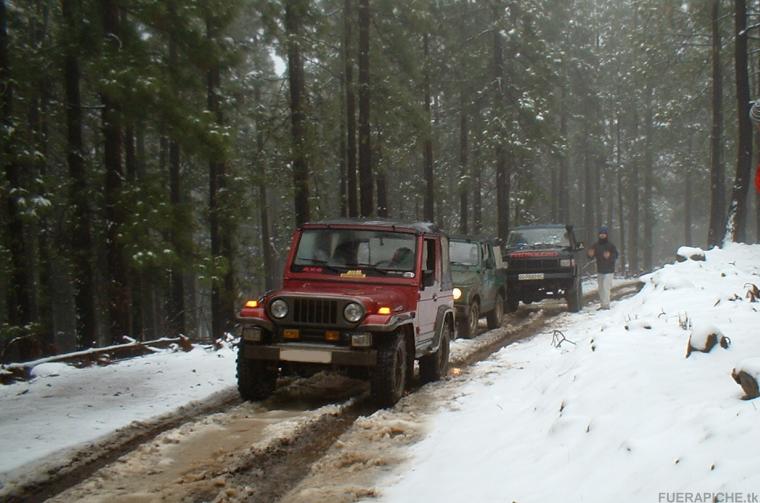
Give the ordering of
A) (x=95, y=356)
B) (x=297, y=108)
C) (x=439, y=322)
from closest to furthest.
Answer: (x=439, y=322)
(x=95, y=356)
(x=297, y=108)

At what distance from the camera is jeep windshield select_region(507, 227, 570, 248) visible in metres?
18.6

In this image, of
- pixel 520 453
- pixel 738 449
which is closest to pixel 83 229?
pixel 520 453

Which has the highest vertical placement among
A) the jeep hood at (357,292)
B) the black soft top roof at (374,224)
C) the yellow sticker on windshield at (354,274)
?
the black soft top roof at (374,224)

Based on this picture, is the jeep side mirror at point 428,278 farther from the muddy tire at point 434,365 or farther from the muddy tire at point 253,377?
the muddy tire at point 253,377

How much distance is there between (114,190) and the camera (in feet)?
40.3

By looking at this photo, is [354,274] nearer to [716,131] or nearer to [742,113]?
[742,113]

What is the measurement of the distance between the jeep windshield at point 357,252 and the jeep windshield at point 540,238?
33.9 ft

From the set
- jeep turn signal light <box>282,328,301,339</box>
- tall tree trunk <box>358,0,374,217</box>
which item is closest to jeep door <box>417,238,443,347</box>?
jeep turn signal light <box>282,328,301,339</box>

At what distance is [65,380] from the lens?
9125mm

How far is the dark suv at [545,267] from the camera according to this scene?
17953 mm

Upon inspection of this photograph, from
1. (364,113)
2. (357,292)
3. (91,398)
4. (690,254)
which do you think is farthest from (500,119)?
(91,398)

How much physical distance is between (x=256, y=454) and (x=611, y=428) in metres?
3.10

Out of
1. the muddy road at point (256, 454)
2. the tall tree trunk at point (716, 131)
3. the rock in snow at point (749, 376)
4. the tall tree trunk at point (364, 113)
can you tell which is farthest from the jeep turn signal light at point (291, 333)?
the tall tree trunk at point (716, 131)

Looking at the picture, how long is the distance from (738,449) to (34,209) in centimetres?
1216
